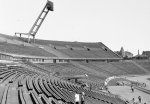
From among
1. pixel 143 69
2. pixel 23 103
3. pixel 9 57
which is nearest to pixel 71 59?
pixel 143 69

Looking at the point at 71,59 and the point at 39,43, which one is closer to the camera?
the point at 71,59

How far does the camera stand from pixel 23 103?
36.2ft

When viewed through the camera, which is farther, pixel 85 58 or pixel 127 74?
pixel 85 58

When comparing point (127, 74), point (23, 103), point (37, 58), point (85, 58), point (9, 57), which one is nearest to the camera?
point (23, 103)

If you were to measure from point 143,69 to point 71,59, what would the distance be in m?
22.9

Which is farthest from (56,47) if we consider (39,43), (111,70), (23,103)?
(23,103)

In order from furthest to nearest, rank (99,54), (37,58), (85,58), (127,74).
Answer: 1. (99,54)
2. (85,58)
3. (127,74)
4. (37,58)

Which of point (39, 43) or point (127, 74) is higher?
point (39, 43)

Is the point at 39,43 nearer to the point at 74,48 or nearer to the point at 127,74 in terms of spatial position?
the point at 74,48

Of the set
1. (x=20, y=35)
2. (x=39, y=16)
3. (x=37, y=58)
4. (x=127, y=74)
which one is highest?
(x=39, y=16)

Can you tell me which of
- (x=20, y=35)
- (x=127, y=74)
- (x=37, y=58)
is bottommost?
(x=127, y=74)

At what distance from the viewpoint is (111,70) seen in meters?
68.6

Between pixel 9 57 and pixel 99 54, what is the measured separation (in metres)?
43.2

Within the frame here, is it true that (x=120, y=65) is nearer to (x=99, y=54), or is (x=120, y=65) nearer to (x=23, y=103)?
(x=99, y=54)
